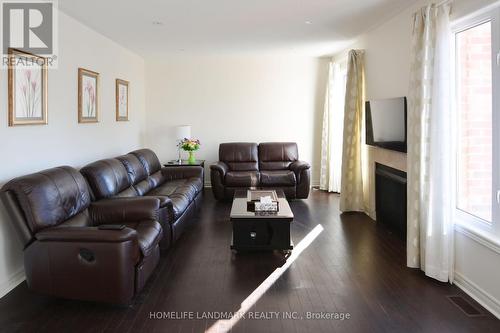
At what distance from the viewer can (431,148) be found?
339 cm

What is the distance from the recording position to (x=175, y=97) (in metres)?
7.88

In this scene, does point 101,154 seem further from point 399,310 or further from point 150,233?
point 399,310

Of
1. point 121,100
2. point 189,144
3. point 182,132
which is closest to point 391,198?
point 189,144

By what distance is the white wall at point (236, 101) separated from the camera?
7.80 meters

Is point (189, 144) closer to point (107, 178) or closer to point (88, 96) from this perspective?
point (88, 96)

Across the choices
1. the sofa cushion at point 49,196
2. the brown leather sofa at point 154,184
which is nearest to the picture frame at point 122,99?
the brown leather sofa at point 154,184

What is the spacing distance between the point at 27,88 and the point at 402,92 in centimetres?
384

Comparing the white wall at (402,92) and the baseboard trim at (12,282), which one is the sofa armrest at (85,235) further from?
the white wall at (402,92)

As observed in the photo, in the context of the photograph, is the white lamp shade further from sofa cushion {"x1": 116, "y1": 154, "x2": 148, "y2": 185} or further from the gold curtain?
the gold curtain

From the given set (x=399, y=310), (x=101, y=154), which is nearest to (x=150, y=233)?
(x=399, y=310)

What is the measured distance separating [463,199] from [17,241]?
12.8 feet

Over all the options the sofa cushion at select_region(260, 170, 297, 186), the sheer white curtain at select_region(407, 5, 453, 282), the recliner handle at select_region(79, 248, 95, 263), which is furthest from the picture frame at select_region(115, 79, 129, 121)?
the sheer white curtain at select_region(407, 5, 453, 282)

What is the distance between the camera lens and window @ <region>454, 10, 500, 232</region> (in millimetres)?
2908

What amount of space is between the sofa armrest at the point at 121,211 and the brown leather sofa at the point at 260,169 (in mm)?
2930
